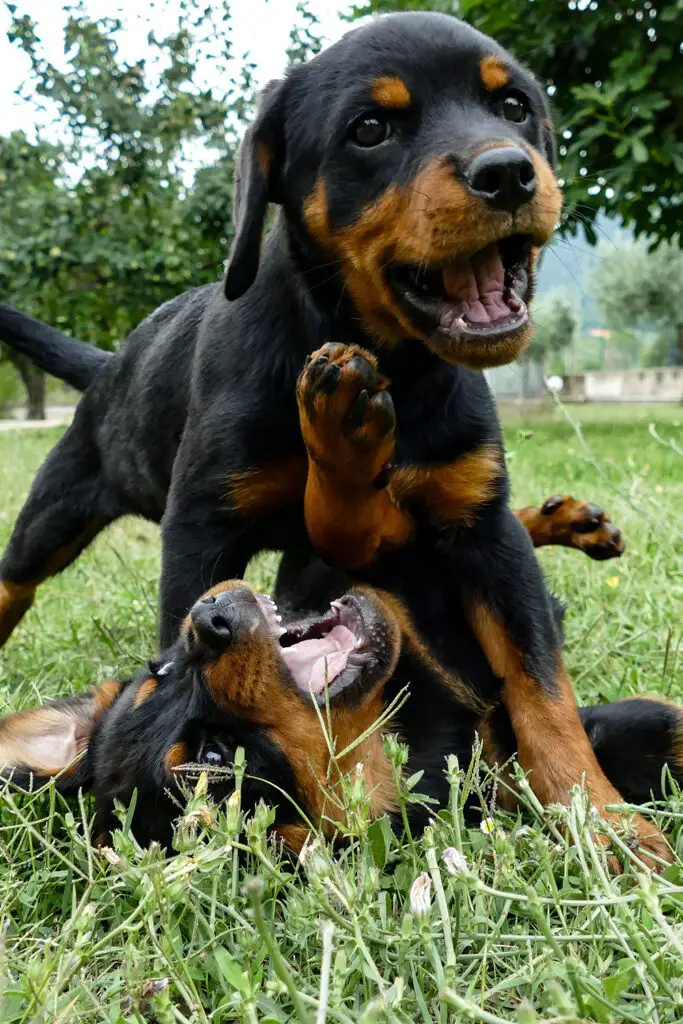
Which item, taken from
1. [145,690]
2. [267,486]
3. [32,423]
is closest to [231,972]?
[145,690]

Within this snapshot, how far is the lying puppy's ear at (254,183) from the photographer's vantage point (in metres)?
2.56

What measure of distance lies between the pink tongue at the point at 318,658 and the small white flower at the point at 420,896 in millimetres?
790

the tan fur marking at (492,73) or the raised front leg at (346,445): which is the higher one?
the tan fur marking at (492,73)

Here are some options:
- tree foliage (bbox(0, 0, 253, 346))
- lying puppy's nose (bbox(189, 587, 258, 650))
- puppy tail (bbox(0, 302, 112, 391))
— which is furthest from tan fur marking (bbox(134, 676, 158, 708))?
tree foliage (bbox(0, 0, 253, 346))

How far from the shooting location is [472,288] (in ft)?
7.80

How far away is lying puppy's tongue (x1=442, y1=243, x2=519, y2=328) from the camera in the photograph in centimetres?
233

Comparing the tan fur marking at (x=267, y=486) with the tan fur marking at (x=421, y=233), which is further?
the tan fur marking at (x=267, y=486)

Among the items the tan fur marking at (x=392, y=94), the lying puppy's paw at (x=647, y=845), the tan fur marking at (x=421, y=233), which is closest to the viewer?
the lying puppy's paw at (x=647, y=845)

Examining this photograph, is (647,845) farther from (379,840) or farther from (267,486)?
(267,486)

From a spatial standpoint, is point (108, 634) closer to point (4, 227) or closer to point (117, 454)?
point (117, 454)

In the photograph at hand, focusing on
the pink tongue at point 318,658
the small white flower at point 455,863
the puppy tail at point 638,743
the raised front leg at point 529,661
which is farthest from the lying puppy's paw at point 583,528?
the small white flower at point 455,863

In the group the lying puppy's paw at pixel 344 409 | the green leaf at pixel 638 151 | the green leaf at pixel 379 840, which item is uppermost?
the lying puppy's paw at pixel 344 409

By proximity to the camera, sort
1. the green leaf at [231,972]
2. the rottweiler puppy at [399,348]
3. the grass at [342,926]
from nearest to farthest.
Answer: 1. the green leaf at [231,972]
2. the grass at [342,926]
3. the rottweiler puppy at [399,348]

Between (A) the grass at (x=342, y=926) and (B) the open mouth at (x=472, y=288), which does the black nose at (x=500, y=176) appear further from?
(A) the grass at (x=342, y=926)
